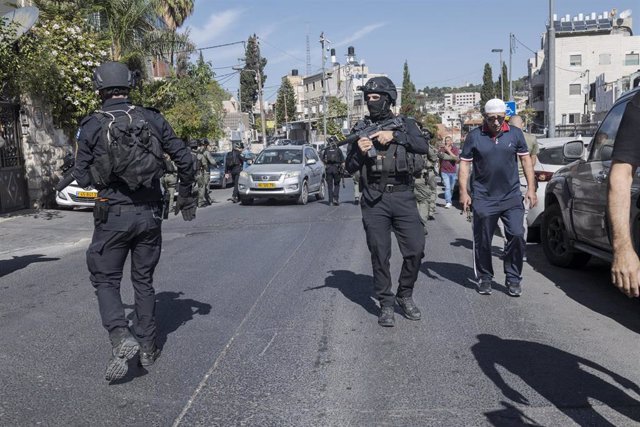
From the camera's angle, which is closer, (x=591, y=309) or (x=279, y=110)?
(x=591, y=309)

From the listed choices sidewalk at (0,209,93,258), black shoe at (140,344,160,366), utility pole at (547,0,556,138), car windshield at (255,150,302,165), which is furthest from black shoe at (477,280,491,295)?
utility pole at (547,0,556,138)

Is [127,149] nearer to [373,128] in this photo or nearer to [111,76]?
[111,76]

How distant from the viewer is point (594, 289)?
6844mm

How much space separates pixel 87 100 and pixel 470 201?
477 inches

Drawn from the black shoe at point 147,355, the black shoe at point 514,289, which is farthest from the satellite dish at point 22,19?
the black shoe at point 514,289

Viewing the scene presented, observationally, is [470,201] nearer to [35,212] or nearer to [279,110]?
[35,212]

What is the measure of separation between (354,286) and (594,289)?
2471 millimetres

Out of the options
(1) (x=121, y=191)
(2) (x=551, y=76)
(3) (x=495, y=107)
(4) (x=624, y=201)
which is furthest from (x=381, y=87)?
(2) (x=551, y=76)

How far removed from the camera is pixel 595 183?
256 inches

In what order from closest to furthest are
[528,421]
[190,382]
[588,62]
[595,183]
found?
[528,421] < [190,382] < [595,183] < [588,62]

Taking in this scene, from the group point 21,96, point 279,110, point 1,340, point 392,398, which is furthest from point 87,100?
point 279,110

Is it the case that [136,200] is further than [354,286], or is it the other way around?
[354,286]

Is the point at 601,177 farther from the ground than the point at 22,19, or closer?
closer

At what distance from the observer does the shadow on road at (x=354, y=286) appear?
6.23m
